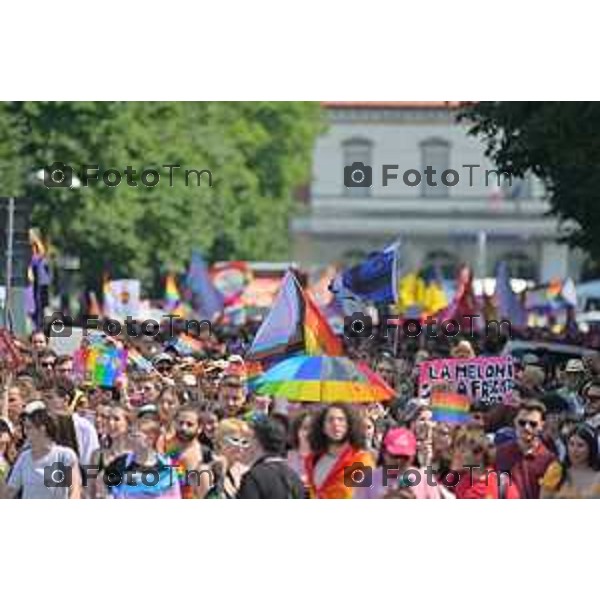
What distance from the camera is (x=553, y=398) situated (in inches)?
599

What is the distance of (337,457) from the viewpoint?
555 inches

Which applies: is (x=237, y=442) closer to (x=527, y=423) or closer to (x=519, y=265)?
(x=527, y=423)

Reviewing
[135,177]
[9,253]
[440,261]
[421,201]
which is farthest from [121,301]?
[440,261]

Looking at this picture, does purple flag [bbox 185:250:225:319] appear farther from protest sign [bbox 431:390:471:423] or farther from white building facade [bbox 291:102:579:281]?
protest sign [bbox 431:390:471:423]

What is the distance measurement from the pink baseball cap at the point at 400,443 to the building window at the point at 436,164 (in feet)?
7.09

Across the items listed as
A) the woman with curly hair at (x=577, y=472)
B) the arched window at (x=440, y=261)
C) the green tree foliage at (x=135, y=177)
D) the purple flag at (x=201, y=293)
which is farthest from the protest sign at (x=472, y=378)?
the arched window at (x=440, y=261)

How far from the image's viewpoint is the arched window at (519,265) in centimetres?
3125

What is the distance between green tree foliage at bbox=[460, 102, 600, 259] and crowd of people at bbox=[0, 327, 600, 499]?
1210 mm

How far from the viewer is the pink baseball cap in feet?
46.3

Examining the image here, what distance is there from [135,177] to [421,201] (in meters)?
3.64

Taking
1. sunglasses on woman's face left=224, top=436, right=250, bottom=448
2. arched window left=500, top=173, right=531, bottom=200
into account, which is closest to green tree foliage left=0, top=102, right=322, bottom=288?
arched window left=500, top=173, right=531, bottom=200
